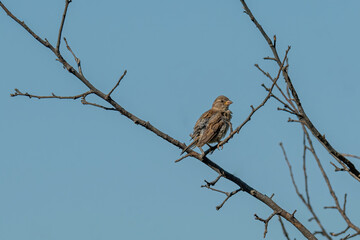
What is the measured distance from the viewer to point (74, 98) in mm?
5836

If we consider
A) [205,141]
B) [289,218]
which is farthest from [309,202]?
[205,141]

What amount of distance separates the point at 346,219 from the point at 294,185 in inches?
18.6

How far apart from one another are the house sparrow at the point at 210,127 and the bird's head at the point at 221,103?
288 millimetres

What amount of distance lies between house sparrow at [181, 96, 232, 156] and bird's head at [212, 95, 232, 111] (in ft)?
0.95

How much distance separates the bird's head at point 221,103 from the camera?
10.2 m

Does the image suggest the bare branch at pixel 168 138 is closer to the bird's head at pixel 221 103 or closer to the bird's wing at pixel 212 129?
the bird's wing at pixel 212 129

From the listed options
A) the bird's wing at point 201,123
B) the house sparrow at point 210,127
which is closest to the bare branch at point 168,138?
the house sparrow at point 210,127

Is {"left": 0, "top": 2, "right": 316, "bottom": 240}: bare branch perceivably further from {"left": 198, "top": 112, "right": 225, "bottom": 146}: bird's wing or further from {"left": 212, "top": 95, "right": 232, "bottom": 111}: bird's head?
{"left": 212, "top": 95, "right": 232, "bottom": 111}: bird's head

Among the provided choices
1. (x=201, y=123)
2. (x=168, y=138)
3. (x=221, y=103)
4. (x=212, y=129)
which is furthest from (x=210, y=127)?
(x=168, y=138)

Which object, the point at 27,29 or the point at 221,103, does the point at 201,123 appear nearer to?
the point at 221,103

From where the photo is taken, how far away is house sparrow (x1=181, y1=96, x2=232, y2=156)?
28.0ft

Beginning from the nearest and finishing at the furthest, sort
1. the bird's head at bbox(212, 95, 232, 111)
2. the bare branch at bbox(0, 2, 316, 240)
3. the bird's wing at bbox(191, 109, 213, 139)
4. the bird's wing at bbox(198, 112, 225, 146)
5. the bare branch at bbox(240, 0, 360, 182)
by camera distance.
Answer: the bare branch at bbox(240, 0, 360, 182) < the bare branch at bbox(0, 2, 316, 240) < the bird's wing at bbox(198, 112, 225, 146) < the bird's wing at bbox(191, 109, 213, 139) < the bird's head at bbox(212, 95, 232, 111)

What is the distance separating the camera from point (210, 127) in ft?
29.1

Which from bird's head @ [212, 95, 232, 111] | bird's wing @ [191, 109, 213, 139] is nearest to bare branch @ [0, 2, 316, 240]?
bird's wing @ [191, 109, 213, 139]
